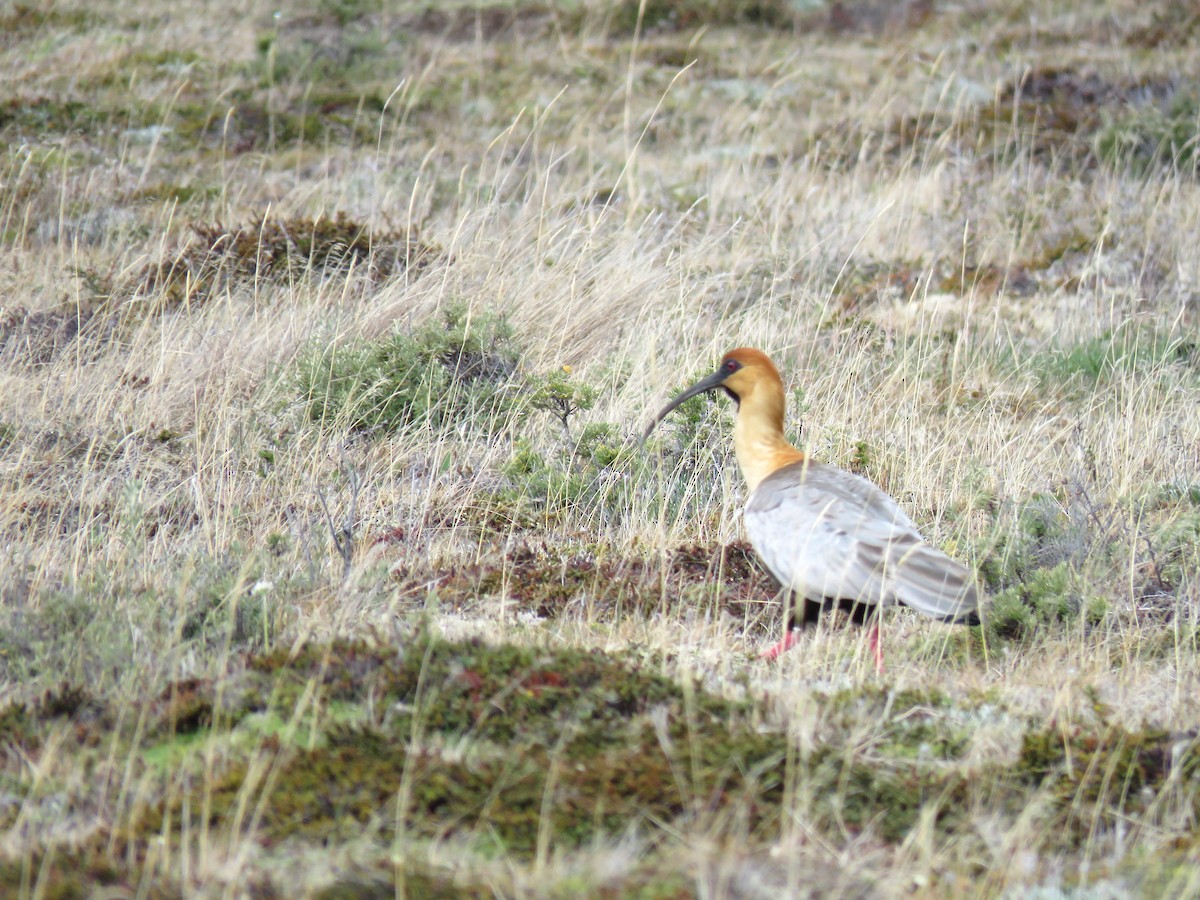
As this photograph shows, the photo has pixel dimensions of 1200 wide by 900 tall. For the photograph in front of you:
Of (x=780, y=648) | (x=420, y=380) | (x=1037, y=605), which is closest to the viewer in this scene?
(x=780, y=648)

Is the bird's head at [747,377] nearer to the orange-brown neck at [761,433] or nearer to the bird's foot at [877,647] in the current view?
the orange-brown neck at [761,433]

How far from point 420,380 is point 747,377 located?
1.95 meters

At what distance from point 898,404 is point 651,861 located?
4.22m

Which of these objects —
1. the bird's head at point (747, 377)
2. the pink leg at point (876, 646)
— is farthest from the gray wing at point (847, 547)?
the bird's head at point (747, 377)

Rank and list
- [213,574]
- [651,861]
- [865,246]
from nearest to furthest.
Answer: [651,861], [213,574], [865,246]

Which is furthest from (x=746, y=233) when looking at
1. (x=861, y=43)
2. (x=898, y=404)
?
(x=861, y=43)

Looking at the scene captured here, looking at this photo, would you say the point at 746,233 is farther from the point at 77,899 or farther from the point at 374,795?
the point at 77,899

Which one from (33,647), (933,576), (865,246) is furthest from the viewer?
(865,246)

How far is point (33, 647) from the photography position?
358 cm

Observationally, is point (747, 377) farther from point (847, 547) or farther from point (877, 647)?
point (877, 647)

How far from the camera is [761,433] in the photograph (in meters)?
4.75

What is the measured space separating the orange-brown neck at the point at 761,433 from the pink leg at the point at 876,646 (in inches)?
28.9

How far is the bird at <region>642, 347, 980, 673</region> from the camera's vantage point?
12.6 ft

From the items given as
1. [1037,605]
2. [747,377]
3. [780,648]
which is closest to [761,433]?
[747,377]
